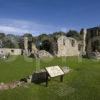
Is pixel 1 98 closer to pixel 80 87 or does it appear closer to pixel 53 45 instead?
pixel 80 87

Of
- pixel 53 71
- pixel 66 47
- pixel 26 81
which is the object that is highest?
pixel 66 47

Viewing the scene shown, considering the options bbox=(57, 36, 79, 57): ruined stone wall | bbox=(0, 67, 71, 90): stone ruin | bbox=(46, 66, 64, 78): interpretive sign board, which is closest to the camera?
bbox=(0, 67, 71, 90): stone ruin

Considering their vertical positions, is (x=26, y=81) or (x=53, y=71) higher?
(x=53, y=71)

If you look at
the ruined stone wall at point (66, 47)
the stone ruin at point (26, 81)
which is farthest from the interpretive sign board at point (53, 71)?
the ruined stone wall at point (66, 47)

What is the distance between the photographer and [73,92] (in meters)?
13.8

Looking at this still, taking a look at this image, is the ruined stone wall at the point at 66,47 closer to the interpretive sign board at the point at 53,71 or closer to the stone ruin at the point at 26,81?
the stone ruin at the point at 26,81

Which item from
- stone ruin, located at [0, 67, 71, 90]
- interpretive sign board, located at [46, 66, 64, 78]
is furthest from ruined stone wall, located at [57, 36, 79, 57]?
interpretive sign board, located at [46, 66, 64, 78]

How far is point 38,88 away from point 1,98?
10.2 feet

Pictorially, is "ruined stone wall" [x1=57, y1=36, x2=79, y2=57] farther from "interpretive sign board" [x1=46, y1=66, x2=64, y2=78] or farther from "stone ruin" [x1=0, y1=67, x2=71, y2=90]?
"interpretive sign board" [x1=46, y1=66, x2=64, y2=78]

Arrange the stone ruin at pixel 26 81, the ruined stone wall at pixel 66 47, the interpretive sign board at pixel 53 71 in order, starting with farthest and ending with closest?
the ruined stone wall at pixel 66 47, the interpretive sign board at pixel 53 71, the stone ruin at pixel 26 81

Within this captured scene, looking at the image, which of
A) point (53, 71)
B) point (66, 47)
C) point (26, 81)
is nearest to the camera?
point (53, 71)

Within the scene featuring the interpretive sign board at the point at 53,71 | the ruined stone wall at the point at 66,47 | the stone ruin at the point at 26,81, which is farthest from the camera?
the ruined stone wall at the point at 66,47

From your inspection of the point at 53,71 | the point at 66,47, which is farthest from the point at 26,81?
the point at 66,47

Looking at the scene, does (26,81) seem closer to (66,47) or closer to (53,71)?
(53,71)
